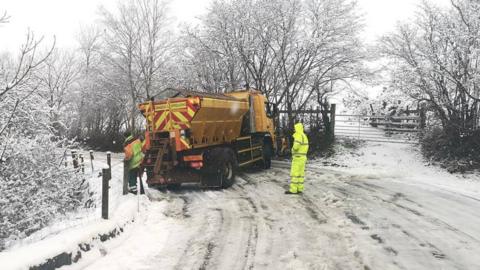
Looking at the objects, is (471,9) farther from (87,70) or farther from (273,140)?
(87,70)

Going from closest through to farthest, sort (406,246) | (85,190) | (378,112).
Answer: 1. (406,246)
2. (85,190)
3. (378,112)

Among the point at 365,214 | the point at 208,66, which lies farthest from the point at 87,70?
the point at 365,214

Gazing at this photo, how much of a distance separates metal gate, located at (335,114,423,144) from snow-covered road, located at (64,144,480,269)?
611 cm

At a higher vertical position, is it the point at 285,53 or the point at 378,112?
the point at 285,53

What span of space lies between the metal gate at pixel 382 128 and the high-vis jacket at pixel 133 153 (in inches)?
470

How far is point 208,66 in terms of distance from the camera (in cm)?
2350

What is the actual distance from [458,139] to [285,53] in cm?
884

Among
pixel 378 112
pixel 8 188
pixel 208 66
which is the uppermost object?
pixel 208 66

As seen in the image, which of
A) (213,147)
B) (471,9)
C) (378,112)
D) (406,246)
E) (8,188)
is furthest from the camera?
(378,112)

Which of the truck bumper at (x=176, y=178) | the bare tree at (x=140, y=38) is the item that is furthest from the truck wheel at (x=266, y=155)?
the bare tree at (x=140, y=38)

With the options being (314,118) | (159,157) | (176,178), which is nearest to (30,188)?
(159,157)

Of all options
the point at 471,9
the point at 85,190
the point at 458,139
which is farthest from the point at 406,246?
the point at 471,9

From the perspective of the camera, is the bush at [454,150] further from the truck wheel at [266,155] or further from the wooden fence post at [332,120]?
the truck wheel at [266,155]

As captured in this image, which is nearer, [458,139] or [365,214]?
[365,214]
